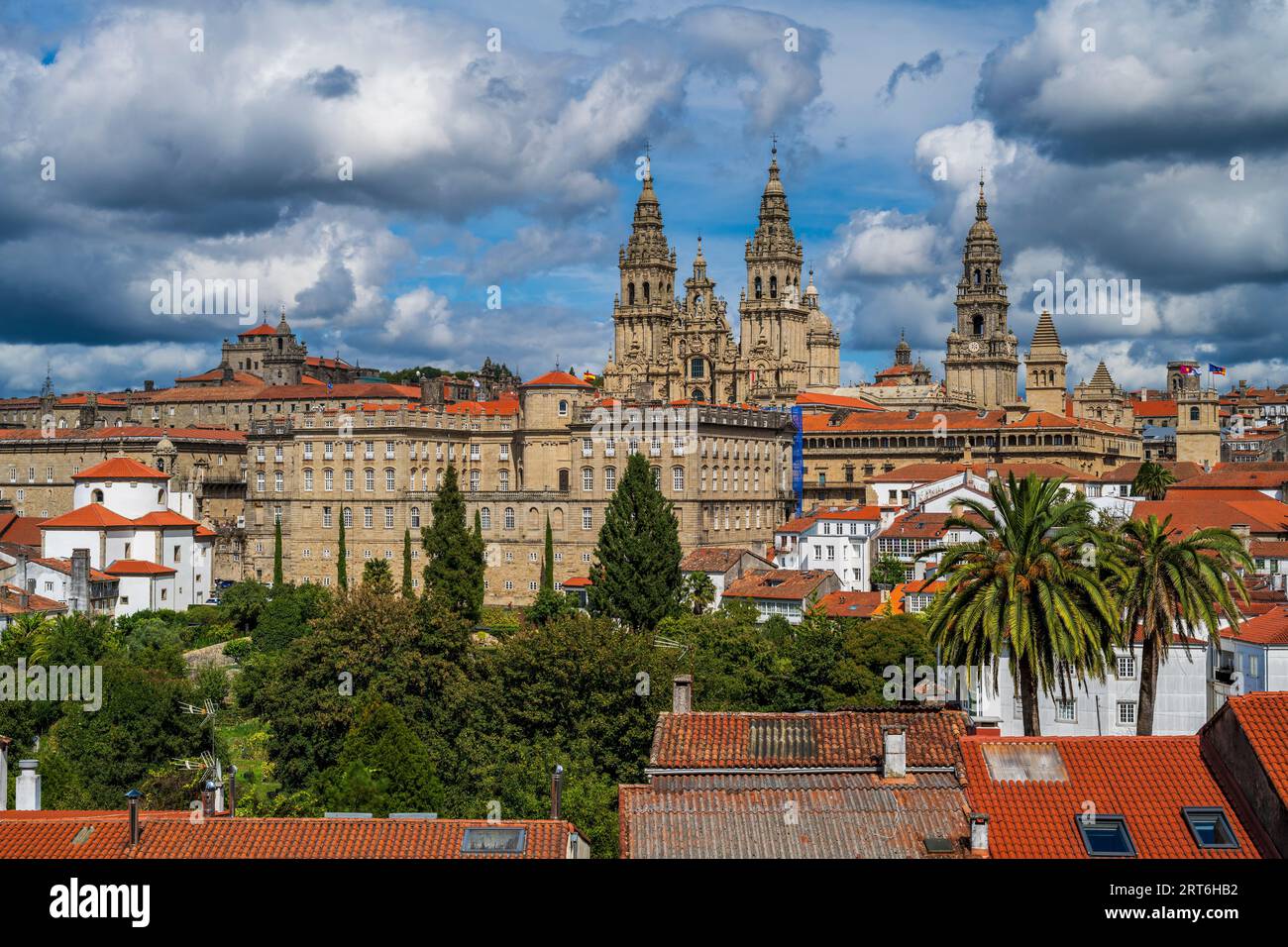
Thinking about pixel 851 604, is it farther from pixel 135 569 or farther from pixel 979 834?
pixel 979 834

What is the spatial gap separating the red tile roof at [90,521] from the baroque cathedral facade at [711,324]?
55.5 m

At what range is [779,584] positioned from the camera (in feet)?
242

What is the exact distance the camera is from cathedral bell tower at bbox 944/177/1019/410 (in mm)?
145375

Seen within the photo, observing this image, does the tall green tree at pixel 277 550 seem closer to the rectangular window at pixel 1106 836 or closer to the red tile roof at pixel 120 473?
the red tile roof at pixel 120 473

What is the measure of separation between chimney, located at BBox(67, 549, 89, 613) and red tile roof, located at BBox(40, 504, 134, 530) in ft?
20.9

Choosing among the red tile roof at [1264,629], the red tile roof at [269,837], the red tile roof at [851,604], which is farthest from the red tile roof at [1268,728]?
the red tile roof at [851,604]

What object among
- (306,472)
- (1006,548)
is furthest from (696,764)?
(306,472)

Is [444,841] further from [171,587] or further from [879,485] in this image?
[879,485]

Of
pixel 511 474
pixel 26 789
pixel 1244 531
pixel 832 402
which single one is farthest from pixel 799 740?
pixel 832 402

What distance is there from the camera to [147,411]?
426 ft

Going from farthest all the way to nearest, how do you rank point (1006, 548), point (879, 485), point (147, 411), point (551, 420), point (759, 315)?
point (759, 315) → point (147, 411) → point (879, 485) → point (551, 420) → point (1006, 548)

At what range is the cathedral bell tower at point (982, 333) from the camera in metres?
145

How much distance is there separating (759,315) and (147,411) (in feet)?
184

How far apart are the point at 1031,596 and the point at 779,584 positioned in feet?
144
